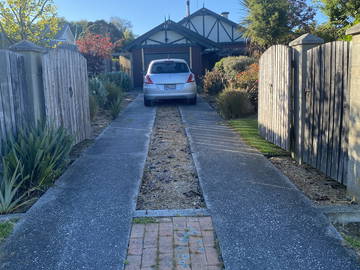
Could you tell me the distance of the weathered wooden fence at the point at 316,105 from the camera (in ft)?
14.6

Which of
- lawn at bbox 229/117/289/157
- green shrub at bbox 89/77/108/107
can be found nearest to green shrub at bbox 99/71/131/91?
green shrub at bbox 89/77/108/107

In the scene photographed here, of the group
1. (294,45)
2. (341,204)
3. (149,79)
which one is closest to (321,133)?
(341,204)

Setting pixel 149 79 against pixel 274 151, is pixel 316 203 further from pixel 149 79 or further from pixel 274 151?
pixel 149 79

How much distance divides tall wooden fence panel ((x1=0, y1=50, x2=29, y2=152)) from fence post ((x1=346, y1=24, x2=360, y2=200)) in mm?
4279

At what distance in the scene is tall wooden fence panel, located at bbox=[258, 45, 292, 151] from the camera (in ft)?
20.0

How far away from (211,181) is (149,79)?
845cm

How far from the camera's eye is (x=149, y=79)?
12828mm

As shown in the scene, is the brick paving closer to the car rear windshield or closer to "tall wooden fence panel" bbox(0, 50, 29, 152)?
"tall wooden fence panel" bbox(0, 50, 29, 152)

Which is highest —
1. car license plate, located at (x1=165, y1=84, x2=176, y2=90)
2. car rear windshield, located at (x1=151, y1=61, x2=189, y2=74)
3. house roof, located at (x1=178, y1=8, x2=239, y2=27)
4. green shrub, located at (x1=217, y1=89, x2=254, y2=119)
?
house roof, located at (x1=178, y1=8, x2=239, y2=27)

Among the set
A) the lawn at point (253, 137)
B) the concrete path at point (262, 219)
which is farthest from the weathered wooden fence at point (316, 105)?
the concrete path at point (262, 219)

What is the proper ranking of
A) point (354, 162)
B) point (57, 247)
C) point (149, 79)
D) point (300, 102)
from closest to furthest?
1. point (57, 247)
2. point (354, 162)
3. point (300, 102)
4. point (149, 79)

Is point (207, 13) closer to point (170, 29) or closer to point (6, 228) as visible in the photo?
point (170, 29)

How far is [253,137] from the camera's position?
25.4 ft

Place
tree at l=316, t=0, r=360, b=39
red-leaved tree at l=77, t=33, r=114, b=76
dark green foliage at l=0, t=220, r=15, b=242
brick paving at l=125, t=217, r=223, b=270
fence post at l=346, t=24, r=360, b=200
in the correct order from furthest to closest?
red-leaved tree at l=77, t=33, r=114, b=76, tree at l=316, t=0, r=360, b=39, fence post at l=346, t=24, r=360, b=200, dark green foliage at l=0, t=220, r=15, b=242, brick paving at l=125, t=217, r=223, b=270
